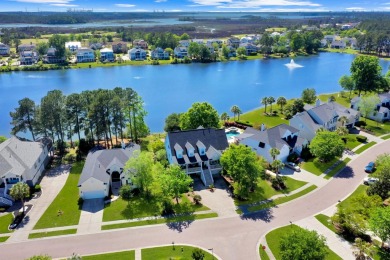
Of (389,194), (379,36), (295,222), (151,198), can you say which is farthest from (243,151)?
(379,36)

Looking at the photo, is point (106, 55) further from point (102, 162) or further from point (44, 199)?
point (44, 199)

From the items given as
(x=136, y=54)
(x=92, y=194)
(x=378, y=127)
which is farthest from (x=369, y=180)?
(x=136, y=54)

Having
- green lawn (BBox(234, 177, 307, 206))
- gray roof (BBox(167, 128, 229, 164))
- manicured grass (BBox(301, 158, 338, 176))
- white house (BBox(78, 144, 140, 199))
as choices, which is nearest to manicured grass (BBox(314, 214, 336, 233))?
green lawn (BBox(234, 177, 307, 206))

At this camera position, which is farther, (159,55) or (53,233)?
(159,55)

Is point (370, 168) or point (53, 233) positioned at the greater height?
point (370, 168)

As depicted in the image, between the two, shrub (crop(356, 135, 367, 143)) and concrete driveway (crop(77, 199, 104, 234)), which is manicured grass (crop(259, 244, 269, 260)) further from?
shrub (crop(356, 135, 367, 143))
